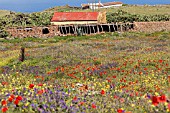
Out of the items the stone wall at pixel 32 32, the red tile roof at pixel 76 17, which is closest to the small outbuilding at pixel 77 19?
the red tile roof at pixel 76 17

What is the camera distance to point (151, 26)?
71.5m

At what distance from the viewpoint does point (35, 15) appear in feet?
277

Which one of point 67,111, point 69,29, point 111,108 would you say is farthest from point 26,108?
point 69,29

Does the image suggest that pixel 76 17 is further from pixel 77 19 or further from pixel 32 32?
pixel 32 32

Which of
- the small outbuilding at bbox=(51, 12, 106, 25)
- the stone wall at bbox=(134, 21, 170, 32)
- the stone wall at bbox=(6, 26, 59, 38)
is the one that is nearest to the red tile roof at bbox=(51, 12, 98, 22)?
the small outbuilding at bbox=(51, 12, 106, 25)

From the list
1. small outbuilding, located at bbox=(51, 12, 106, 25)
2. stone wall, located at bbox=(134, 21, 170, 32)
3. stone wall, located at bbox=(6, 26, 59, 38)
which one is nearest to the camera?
stone wall, located at bbox=(6, 26, 59, 38)

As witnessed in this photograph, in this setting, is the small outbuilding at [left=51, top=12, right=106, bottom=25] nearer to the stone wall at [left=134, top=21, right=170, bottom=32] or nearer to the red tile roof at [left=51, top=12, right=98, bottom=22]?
the red tile roof at [left=51, top=12, right=98, bottom=22]

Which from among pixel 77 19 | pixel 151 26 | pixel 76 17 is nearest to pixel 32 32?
pixel 77 19

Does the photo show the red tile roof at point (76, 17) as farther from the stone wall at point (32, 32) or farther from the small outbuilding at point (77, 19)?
the stone wall at point (32, 32)

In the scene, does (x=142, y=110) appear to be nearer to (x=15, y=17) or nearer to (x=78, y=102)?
(x=78, y=102)

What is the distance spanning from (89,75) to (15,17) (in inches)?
2695

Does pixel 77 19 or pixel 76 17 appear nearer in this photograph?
pixel 77 19

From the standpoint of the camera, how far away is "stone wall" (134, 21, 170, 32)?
229 feet

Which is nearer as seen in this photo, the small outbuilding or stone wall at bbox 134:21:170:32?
stone wall at bbox 134:21:170:32
